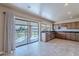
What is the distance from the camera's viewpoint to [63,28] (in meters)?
6.39

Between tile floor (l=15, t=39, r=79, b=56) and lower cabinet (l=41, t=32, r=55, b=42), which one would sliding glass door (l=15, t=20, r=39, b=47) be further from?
lower cabinet (l=41, t=32, r=55, b=42)

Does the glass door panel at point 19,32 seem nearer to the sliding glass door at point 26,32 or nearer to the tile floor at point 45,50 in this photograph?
the sliding glass door at point 26,32

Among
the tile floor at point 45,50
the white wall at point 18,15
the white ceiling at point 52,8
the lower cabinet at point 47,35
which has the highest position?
the white ceiling at point 52,8

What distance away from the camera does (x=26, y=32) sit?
4.33 m

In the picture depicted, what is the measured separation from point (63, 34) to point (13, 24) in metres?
3.33

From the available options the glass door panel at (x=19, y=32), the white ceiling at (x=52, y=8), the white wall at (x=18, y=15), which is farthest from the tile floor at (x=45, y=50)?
the white ceiling at (x=52, y=8)

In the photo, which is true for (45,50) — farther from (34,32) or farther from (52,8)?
(52,8)

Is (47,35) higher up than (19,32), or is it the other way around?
(19,32)

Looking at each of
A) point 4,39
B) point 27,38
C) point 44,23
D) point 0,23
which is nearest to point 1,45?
point 4,39

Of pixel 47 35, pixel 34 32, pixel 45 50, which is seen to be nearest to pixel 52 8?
pixel 34 32

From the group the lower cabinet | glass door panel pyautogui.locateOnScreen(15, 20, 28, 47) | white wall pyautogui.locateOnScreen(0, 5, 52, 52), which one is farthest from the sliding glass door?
the lower cabinet

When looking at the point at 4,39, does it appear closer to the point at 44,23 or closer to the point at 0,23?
the point at 0,23

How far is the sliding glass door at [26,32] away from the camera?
3721mm

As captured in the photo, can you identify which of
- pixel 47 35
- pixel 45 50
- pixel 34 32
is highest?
pixel 34 32
